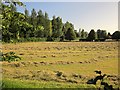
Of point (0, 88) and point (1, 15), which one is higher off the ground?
point (1, 15)

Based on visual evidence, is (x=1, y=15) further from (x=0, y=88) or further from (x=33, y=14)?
(x=33, y=14)

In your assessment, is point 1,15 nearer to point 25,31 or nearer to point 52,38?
point 25,31

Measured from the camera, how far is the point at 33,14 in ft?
393

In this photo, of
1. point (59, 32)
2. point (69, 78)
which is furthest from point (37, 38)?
point (69, 78)

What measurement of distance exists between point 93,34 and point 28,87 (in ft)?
356

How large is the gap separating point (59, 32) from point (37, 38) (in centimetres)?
1858

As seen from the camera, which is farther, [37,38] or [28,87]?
[37,38]

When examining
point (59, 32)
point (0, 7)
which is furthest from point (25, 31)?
point (59, 32)

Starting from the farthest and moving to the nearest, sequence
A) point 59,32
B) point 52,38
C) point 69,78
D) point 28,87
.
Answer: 1. point 59,32
2. point 52,38
3. point 69,78
4. point 28,87

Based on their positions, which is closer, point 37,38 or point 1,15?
point 1,15

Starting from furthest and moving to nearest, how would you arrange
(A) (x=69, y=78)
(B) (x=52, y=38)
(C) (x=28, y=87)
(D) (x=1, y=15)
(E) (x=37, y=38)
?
(B) (x=52, y=38)
(E) (x=37, y=38)
(A) (x=69, y=78)
(C) (x=28, y=87)
(D) (x=1, y=15)

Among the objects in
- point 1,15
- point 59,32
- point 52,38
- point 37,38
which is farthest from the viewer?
point 59,32

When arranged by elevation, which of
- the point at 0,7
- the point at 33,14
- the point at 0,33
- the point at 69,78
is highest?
the point at 33,14

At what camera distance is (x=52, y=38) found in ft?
377
